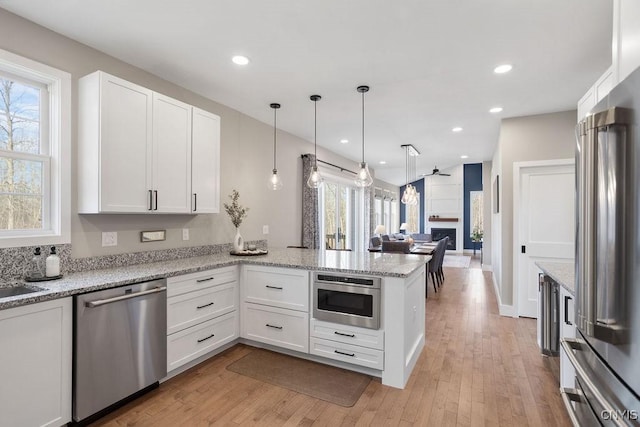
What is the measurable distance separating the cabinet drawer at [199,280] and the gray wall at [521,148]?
368cm

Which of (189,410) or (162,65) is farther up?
(162,65)

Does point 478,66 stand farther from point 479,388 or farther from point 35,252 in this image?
point 35,252

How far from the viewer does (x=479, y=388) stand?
2.49 m

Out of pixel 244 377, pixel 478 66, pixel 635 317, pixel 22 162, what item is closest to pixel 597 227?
pixel 635 317

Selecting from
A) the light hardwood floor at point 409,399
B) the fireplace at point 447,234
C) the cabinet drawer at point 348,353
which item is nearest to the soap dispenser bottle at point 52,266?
the light hardwood floor at point 409,399

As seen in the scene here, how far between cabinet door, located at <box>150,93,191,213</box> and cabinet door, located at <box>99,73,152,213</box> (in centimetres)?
7

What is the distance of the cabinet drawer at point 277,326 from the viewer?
2.87 m

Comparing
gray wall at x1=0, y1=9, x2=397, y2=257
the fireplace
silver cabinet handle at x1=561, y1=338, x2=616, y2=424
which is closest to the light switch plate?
gray wall at x1=0, y1=9, x2=397, y2=257

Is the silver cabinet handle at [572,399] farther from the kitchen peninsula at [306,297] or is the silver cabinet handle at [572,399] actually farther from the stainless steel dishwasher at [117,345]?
the stainless steel dishwasher at [117,345]

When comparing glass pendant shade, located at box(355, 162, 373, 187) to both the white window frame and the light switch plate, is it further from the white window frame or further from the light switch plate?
the white window frame

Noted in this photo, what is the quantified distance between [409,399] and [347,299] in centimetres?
83

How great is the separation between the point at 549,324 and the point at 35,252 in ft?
13.0

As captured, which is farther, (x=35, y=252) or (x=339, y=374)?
(x=339, y=374)

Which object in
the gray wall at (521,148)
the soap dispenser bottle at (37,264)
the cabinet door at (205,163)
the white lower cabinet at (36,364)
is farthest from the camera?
the gray wall at (521,148)
